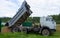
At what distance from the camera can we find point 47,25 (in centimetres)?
2125

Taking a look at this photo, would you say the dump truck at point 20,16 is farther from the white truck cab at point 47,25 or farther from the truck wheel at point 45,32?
the truck wheel at point 45,32

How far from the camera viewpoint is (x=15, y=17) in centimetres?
2138

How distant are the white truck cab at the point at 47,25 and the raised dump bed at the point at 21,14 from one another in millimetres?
1641

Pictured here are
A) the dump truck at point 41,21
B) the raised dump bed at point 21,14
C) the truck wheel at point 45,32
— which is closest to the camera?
the raised dump bed at point 21,14

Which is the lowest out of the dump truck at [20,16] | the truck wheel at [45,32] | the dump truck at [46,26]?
the truck wheel at [45,32]

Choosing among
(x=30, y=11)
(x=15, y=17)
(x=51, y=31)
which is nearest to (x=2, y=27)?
(x=15, y=17)

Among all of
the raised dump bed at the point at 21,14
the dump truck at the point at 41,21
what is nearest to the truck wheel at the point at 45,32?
the dump truck at the point at 41,21

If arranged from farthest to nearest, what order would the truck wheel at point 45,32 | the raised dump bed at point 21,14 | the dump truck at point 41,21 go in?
the truck wheel at point 45,32
the dump truck at point 41,21
the raised dump bed at point 21,14

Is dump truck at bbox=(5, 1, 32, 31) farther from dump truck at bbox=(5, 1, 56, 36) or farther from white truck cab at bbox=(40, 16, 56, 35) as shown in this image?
white truck cab at bbox=(40, 16, 56, 35)

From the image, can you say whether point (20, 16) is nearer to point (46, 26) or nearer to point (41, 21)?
point (41, 21)

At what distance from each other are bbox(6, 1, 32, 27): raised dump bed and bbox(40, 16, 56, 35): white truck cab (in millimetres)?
1641

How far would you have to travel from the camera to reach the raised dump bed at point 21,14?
20.5 metres

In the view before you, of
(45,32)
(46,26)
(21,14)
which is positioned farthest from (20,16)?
(45,32)

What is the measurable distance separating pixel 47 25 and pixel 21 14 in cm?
288
